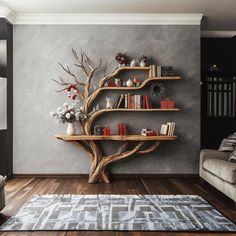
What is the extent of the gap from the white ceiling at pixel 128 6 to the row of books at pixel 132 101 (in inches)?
57.4

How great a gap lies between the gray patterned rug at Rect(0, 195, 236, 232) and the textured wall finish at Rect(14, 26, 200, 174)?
1.49 meters

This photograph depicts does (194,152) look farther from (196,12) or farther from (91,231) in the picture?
(91,231)

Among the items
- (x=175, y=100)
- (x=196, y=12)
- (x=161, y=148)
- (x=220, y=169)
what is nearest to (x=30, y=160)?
(x=161, y=148)

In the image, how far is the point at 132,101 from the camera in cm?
570

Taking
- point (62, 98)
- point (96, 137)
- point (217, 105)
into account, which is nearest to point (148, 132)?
point (96, 137)

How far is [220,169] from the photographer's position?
4.34 meters

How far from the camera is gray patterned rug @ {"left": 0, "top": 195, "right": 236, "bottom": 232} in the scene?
321cm

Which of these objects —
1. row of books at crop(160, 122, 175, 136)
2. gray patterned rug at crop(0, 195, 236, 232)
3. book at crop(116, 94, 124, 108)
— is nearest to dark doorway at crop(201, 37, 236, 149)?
row of books at crop(160, 122, 175, 136)

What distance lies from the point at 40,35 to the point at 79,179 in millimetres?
2630

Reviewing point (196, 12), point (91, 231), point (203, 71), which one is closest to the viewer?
point (91, 231)

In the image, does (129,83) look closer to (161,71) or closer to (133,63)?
(133,63)

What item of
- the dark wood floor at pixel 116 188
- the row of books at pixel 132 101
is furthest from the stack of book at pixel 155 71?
the dark wood floor at pixel 116 188

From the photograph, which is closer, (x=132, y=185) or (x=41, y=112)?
(x=132, y=185)

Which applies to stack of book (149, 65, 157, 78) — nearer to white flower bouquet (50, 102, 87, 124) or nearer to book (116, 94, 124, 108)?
book (116, 94, 124, 108)
